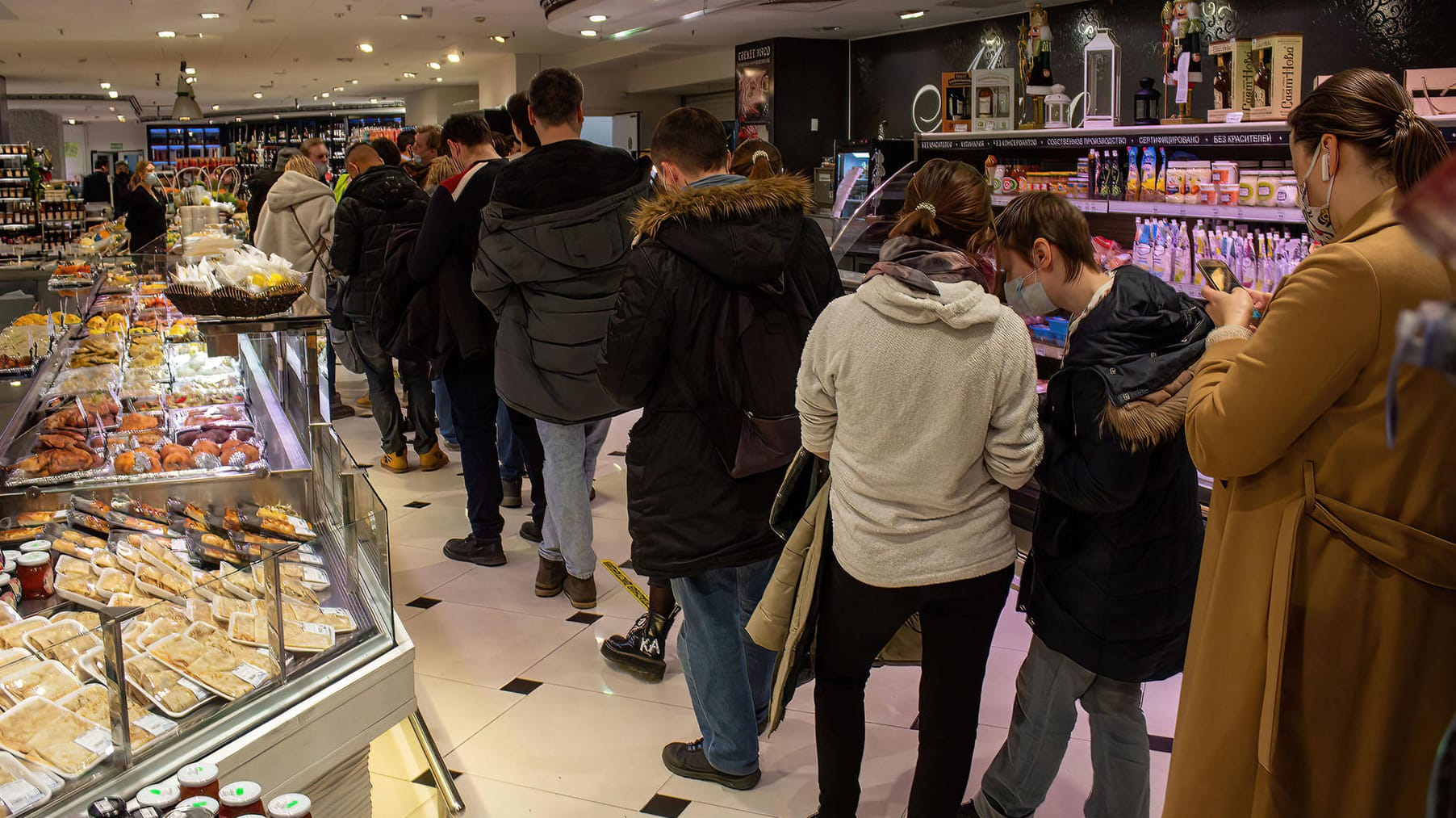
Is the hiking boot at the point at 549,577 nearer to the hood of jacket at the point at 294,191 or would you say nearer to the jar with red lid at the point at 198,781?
the jar with red lid at the point at 198,781

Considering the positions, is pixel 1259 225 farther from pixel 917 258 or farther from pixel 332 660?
pixel 332 660

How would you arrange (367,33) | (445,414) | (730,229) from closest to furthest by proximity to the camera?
(730,229) → (445,414) → (367,33)

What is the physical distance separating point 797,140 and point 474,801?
10977 millimetres

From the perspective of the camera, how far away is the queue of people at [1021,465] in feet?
4.88

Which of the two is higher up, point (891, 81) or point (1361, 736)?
point (891, 81)

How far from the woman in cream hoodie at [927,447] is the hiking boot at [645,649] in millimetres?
1320

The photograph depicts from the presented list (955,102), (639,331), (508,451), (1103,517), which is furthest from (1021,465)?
(955,102)

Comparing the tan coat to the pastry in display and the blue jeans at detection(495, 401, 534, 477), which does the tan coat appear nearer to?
the pastry in display

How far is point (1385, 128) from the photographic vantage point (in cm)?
154

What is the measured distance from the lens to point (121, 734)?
1860 millimetres

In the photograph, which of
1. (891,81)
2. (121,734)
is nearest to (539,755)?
(121,734)

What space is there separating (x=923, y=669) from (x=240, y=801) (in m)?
1.30

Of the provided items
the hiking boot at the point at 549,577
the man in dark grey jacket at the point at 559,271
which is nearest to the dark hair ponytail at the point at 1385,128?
the man in dark grey jacket at the point at 559,271

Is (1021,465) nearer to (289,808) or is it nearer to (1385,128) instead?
(1385,128)
